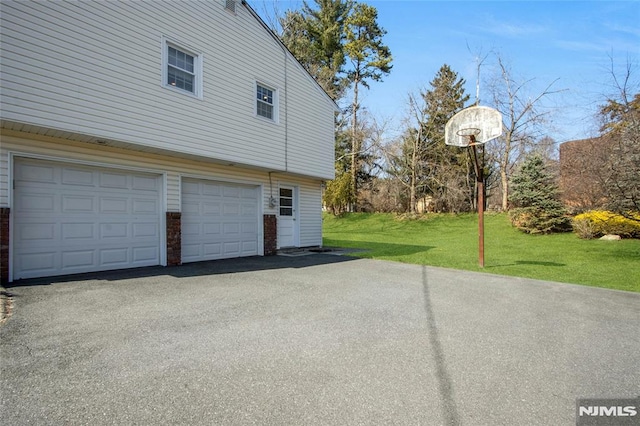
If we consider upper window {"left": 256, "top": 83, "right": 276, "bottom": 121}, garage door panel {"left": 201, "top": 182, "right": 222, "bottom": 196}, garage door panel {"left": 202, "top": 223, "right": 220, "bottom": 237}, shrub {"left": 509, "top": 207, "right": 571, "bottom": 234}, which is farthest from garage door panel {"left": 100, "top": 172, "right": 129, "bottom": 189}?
shrub {"left": 509, "top": 207, "right": 571, "bottom": 234}

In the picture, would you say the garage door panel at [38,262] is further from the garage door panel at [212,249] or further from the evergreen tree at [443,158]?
the evergreen tree at [443,158]

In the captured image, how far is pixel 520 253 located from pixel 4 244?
Result: 13.9m


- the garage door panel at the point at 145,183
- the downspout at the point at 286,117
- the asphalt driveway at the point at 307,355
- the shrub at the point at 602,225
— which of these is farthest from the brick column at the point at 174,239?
the shrub at the point at 602,225

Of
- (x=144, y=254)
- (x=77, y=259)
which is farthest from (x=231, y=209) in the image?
(x=77, y=259)

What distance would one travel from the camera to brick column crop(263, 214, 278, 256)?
10.8 m

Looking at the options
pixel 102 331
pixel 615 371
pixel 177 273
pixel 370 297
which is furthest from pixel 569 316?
pixel 177 273

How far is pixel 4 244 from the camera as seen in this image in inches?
226

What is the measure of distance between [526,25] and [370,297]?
10992 mm

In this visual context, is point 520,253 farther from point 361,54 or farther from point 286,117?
point 361,54

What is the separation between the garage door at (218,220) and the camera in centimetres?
887

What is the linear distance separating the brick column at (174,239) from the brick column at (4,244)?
2919 millimetres

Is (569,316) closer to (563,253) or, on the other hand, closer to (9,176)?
(563,253)

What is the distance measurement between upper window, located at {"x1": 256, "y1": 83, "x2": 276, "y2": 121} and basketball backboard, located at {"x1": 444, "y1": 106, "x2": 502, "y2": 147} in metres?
5.28

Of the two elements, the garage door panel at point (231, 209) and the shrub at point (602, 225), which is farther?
the shrub at point (602, 225)
